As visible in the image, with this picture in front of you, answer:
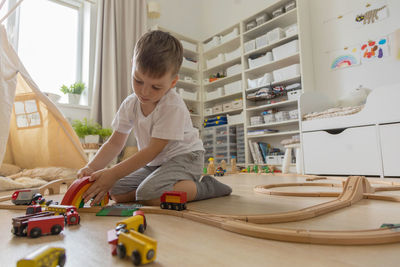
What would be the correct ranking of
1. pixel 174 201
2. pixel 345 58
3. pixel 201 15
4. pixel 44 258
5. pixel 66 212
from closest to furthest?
pixel 44 258
pixel 66 212
pixel 174 201
pixel 345 58
pixel 201 15

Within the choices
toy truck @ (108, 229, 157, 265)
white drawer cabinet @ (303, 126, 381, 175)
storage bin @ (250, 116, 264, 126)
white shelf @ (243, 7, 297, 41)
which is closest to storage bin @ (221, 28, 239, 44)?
white shelf @ (243, 7, 297, 41)

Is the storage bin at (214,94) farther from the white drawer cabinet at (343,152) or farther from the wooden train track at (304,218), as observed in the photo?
the wooden train track at (304,218)

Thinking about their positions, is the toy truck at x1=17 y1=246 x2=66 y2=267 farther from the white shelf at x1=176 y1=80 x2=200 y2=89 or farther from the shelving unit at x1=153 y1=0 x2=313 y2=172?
the white shelf at x1=176 y1=80 x2=200 y2=89

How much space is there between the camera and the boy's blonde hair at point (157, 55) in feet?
2.34

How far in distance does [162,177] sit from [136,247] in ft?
1.57

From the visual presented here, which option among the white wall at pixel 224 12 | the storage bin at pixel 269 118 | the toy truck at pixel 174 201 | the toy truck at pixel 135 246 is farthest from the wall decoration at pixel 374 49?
the toy truck at pixel 135 246

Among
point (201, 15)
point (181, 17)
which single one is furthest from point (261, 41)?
point (201, 15)

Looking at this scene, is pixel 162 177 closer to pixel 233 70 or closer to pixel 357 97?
pixel 357 97

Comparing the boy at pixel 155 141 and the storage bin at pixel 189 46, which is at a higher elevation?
the storage bin at pixel 189 46

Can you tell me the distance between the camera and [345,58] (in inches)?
88.7

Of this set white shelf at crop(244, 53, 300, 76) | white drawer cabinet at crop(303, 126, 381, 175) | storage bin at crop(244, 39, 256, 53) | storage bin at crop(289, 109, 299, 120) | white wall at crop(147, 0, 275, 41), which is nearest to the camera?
white drawer cabinet at crop(303, 126, 381, 175)

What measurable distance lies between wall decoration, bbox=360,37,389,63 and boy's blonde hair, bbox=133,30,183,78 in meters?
1.99

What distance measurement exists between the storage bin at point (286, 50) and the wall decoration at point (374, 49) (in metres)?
0.54

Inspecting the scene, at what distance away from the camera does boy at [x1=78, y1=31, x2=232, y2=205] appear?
0.73 metres
